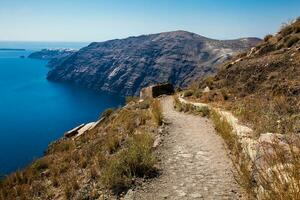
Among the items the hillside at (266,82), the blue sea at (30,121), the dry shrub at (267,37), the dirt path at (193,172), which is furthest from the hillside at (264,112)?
the blue sea at (30,121)

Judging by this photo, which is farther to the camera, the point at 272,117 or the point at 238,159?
the point at 272,117

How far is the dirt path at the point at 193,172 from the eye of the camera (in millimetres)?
6505

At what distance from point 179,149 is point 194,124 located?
4449 mm

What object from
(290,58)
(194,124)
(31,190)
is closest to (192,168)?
(31,190)

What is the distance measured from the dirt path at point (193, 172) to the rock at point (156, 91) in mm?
22789

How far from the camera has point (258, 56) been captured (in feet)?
82.2

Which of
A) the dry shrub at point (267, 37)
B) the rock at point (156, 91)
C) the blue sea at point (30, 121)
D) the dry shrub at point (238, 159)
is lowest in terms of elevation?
the blue sea at point (30, 121)

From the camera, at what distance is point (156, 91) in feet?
115

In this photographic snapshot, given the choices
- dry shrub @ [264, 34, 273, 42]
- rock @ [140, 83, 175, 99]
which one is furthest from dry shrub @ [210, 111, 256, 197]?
rock @ [140, 83, 175, 99]

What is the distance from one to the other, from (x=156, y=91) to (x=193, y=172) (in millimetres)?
27574

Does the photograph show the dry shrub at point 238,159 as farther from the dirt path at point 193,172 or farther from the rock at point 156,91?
the rock at point 156,91

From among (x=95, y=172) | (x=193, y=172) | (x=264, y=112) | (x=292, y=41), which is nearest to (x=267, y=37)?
(x=292, y=41)

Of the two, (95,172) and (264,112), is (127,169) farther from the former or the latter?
(264,112)

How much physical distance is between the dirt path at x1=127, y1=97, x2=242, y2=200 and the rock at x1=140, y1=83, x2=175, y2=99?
22789mm
